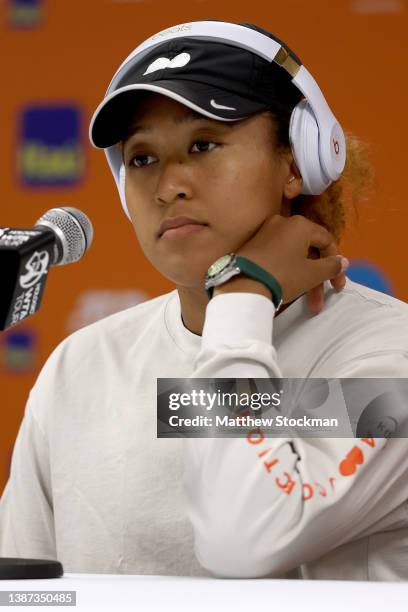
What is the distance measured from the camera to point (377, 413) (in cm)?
123

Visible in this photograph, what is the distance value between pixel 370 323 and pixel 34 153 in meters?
1.44

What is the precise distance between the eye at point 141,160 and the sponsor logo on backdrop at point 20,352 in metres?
1.14

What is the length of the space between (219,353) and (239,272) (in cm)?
13

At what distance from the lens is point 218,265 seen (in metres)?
1.30

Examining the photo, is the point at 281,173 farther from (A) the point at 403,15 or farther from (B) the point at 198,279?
(A) the point at 403,15

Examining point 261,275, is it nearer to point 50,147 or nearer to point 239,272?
point 239,272

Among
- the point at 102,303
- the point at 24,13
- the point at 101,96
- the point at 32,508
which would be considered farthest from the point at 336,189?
the point at 24,13

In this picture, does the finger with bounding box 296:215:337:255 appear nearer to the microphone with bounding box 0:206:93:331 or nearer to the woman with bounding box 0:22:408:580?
the woman with bounding box 0:22:408:580

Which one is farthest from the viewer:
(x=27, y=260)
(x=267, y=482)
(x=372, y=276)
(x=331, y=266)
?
(x=372, y=276)

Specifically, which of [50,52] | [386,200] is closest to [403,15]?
[386,200]

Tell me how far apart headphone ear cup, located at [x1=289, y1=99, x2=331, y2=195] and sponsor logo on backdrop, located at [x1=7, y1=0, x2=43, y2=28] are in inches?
53.8

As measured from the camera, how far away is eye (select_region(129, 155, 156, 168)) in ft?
4.68

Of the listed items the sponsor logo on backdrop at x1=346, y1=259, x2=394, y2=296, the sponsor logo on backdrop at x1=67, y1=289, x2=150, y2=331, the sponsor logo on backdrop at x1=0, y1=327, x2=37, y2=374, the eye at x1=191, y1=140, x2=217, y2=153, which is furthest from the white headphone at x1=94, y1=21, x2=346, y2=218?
the sponsor logo on backdrop at x1=0, y1=327, x2=37, y2=374

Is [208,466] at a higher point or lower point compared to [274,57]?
lower
